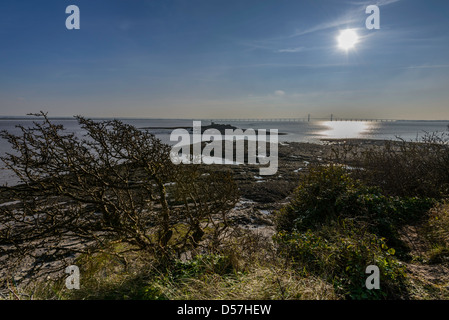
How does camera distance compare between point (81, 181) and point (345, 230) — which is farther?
point (345, 230)

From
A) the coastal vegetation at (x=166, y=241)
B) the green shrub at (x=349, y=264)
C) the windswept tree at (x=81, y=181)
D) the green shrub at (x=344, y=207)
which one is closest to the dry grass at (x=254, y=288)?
the coastal vegetation at (x=166, y=241)

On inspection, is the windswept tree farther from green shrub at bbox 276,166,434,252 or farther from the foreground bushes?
green shrub at bbox 276,166,434,252

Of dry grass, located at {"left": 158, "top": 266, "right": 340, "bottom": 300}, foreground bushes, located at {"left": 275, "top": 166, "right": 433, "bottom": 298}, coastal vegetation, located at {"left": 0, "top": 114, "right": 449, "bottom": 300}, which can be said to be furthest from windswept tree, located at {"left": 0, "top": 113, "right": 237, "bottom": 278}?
foreground bushes, located at {"left": 275, "top": 166, "right": 433, "bottom": 298}

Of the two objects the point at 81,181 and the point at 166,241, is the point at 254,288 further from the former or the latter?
the point at 81,181

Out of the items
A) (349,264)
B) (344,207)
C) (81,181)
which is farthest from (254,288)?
(344,207)

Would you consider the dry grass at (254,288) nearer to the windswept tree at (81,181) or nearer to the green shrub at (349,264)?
the green shrub at (349,264)

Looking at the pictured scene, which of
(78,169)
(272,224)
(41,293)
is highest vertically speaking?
(78,169)

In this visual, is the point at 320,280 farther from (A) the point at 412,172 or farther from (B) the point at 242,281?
(A) the point at 412,172

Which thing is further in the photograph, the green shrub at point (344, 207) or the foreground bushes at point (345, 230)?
the green shrub at point (344, 207)

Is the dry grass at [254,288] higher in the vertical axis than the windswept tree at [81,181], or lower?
lower

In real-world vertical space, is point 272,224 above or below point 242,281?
below

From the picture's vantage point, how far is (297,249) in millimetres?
5102
